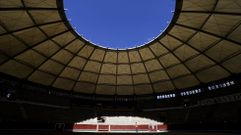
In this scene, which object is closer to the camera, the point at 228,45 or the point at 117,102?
the point at 228,45

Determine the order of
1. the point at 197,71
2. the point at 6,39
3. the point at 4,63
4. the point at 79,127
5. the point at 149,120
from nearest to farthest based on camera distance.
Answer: the point at 6,39 < the point at 4,63 < the point at 197,71 < the point at 79,127 < the point at 149,120

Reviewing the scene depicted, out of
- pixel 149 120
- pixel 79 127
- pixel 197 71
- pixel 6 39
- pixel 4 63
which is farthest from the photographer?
pixel 149 120

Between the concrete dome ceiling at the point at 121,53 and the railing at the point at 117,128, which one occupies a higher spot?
the concrete dome ceiling at the point at 121,53

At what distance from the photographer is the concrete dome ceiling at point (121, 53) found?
25812 mm

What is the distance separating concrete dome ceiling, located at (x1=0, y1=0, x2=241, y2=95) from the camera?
25.8 metres

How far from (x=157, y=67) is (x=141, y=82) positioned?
5882mm

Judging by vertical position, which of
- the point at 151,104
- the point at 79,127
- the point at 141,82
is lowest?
the point at 79,127

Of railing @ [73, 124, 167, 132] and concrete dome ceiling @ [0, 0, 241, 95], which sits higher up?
concrete dome ceiling @ [0, 0, 241, 95]

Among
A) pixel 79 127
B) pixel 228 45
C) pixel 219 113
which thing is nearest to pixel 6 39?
pixel 79 127

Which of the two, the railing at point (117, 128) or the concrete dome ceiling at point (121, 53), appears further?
the railing at point (117, 128)

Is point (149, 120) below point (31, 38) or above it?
below

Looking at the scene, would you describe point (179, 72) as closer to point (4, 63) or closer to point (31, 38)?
point (31, 38)

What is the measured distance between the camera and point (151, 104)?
47250 millimetres

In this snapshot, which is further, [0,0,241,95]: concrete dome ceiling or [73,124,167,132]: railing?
[73,124,167,132]: railing
